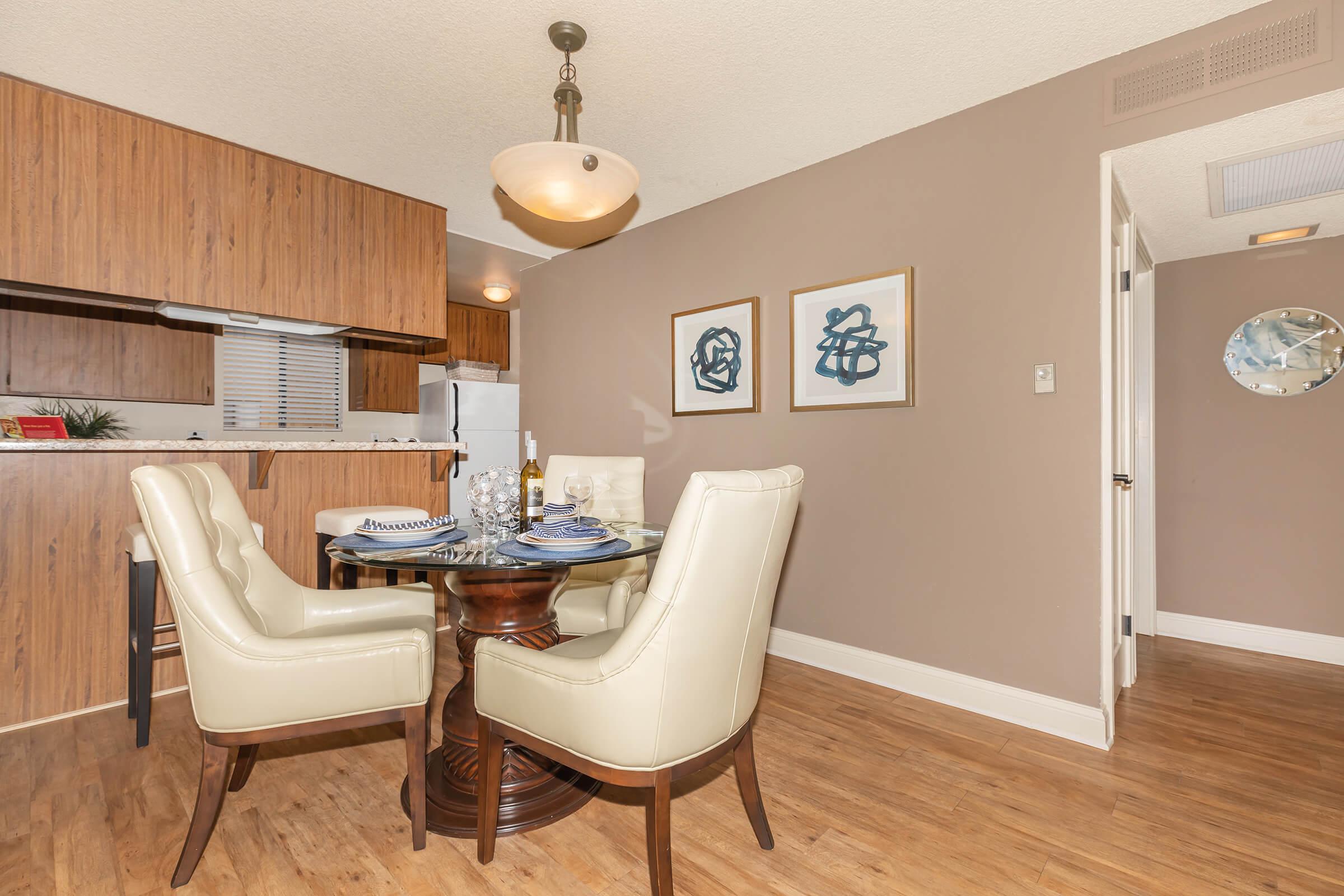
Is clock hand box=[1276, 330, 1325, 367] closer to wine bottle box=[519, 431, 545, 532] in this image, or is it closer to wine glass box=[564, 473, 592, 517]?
wine glass box=[564, 473, 592, 517]

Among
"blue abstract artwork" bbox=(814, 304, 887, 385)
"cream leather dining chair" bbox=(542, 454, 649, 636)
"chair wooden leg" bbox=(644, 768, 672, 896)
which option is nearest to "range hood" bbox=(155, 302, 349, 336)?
"cream leather dining chair" bbox=(542, 454, 649, 636)

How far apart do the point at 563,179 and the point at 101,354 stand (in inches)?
166

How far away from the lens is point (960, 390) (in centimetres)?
269

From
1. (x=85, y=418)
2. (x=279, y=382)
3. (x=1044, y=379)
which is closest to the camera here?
(x=1044, y=379)

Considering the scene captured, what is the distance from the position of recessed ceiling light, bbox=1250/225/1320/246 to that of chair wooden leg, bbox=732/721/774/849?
145 inches

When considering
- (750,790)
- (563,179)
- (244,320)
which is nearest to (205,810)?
(750,790)

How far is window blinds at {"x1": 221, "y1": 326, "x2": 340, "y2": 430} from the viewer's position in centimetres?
507

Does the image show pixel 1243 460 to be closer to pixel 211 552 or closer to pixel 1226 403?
pixel 1226 403

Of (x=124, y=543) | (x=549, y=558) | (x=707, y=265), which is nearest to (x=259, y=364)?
(x=124, y=543)

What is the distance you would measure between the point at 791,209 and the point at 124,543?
3.29 m

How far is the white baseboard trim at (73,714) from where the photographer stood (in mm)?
2434

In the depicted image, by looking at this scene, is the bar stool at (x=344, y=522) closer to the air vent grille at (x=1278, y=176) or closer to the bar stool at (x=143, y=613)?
the bar stool at (x=143, y=613)

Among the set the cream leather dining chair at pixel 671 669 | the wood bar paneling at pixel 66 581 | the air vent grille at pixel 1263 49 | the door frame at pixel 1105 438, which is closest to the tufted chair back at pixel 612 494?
the cream leather dining chair at pixel 671 669

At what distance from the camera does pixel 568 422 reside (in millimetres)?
4438
